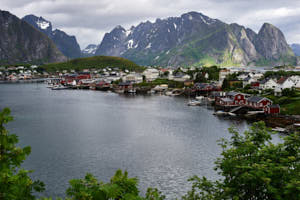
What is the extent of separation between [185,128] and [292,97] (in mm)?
33180

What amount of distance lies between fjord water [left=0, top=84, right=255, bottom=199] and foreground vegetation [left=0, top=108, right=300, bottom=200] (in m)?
15.2

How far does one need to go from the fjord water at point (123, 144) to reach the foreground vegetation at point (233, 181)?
15.2 meters

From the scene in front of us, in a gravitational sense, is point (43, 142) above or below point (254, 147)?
below

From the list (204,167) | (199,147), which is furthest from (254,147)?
(199,147)

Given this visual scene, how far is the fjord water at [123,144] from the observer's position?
31875mm

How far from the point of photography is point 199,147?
42656 millimetres

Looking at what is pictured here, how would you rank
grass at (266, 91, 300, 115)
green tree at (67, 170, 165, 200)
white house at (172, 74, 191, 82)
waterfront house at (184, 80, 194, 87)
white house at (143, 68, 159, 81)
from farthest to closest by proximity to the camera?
white house at (143, 68, 159, 81)
white house at (172, 74, 191, 82)
waterfront house at (184, 80, 194, 87)
grass at (266, 91, 300, 115)
green tree at (67, 170, 165, 200)

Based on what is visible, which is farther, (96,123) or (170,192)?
(96,123)

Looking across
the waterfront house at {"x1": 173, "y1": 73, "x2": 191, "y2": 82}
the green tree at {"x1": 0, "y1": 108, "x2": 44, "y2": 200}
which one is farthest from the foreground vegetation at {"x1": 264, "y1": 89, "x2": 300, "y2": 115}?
the waterfront house at {"x1": 173, "y1": 73, "x2": 191, "y2": 82}

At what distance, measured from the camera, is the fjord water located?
31.9m

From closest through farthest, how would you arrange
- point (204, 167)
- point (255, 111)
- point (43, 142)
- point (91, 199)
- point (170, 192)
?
point (91, 199) → point (170, 192) → point (204, 167) → point (43, 142) → point (255, 111)

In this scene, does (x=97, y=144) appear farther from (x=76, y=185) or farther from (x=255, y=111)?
(x=255, y=111)

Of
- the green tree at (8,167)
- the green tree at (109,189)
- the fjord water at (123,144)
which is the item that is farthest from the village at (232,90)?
the green tree at (8,167)

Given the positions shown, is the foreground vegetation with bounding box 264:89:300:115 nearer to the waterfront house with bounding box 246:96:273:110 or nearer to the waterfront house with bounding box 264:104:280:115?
the waterfront house with bounding box 264:104:280:115
